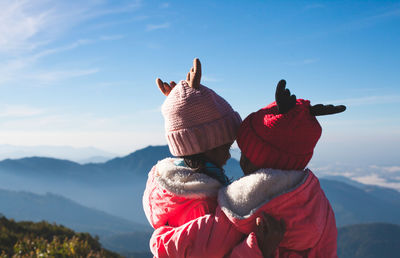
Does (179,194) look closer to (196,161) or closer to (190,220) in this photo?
(190,220)

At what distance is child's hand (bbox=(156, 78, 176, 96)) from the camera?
2.61m

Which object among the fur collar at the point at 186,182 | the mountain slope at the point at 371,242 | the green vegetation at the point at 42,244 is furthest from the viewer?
the mountain slope at the point at 371,242

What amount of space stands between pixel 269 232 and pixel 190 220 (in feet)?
1.67

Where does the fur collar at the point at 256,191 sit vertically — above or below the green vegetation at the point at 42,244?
above

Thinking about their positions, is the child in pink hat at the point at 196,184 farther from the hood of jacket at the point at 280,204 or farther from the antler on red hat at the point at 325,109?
the antler on red hat at the point at 325,109

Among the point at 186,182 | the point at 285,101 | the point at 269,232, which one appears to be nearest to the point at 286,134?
the point at 285,101

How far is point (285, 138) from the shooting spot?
1.94 metres

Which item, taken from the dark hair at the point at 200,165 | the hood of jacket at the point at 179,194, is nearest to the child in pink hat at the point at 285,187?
the hood of jacket at the point at 179,194

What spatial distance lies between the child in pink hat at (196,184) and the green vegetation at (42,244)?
7.55 m

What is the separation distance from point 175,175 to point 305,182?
0.82 metres

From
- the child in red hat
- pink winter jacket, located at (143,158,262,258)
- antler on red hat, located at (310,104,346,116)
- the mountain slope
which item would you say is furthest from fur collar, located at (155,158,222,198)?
the mountain slope

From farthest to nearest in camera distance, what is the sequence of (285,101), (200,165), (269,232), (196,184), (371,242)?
(371,242)
(200,165)
(196,184)
(285,101)
(269,232)

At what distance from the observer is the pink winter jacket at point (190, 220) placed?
187 centimetres

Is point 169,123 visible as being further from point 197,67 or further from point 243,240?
point 243,240
